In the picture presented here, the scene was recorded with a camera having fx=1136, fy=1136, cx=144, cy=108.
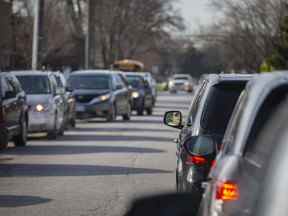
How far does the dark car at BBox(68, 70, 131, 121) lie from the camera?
34.7 meters

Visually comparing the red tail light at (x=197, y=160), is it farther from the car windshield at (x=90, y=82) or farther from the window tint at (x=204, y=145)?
the car windshield at (x=90, y=82)

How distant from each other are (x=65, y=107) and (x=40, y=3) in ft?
34.1

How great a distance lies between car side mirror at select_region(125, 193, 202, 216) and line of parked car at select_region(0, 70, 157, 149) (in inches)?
535

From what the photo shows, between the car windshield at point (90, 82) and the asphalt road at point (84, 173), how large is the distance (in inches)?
288

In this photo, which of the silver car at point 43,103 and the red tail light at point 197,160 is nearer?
the red tail light at point 197,160

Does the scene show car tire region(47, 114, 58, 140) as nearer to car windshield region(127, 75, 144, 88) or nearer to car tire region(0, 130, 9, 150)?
car tire region(0, 130, 9, 150)

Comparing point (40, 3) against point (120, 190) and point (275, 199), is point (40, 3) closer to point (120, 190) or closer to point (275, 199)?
point (120, 190)

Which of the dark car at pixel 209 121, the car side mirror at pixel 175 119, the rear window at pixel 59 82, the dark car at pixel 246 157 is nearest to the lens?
the dark car at pixel 246 157

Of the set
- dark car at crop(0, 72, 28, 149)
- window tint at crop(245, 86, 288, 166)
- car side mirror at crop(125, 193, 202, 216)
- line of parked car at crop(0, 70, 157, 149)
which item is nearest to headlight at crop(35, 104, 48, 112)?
line of parked car at crop(0, 70, 157, 149)

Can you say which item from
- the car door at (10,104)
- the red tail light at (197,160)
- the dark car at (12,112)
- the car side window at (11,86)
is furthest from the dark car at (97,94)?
the red tail light at (197,160)

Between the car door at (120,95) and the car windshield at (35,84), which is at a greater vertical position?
the car windshield at (35,84)

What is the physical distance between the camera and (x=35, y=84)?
26438 mm

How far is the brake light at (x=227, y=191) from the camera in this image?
562 cm

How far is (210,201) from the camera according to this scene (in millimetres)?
6102
